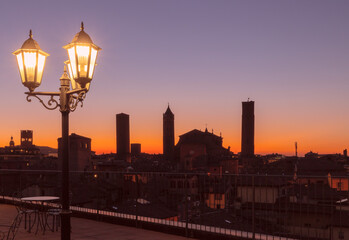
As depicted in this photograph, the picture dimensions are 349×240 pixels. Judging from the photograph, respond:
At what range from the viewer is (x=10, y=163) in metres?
79.6

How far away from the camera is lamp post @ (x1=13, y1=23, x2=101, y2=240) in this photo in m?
4.37

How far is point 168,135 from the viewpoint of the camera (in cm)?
13225

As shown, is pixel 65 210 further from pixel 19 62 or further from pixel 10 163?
pixel 10 163

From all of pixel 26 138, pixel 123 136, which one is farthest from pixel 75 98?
pixel 26 138

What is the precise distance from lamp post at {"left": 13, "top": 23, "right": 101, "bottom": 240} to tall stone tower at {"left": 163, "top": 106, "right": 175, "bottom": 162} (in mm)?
119724

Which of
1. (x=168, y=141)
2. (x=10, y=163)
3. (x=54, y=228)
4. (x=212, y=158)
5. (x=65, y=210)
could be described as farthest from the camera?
(x=168, y=141)

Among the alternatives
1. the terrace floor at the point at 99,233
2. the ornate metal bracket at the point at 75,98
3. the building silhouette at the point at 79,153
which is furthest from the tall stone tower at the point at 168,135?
the ornate metal bracket at the point at 75,98

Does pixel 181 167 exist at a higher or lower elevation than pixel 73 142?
lower

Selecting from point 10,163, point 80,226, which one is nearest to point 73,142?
point 10,163

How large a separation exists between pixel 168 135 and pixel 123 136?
17.5 m

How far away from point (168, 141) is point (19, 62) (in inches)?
4937

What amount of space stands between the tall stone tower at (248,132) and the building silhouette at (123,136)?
45323 millimetres

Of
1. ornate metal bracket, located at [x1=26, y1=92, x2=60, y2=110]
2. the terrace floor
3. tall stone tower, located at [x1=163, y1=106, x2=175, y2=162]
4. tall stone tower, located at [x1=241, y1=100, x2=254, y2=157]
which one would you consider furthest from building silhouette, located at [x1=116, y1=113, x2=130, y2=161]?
ornate metal bracket, located at [x1=26, y1=92, x2=60, y2=110]

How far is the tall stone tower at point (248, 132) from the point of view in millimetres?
107000
